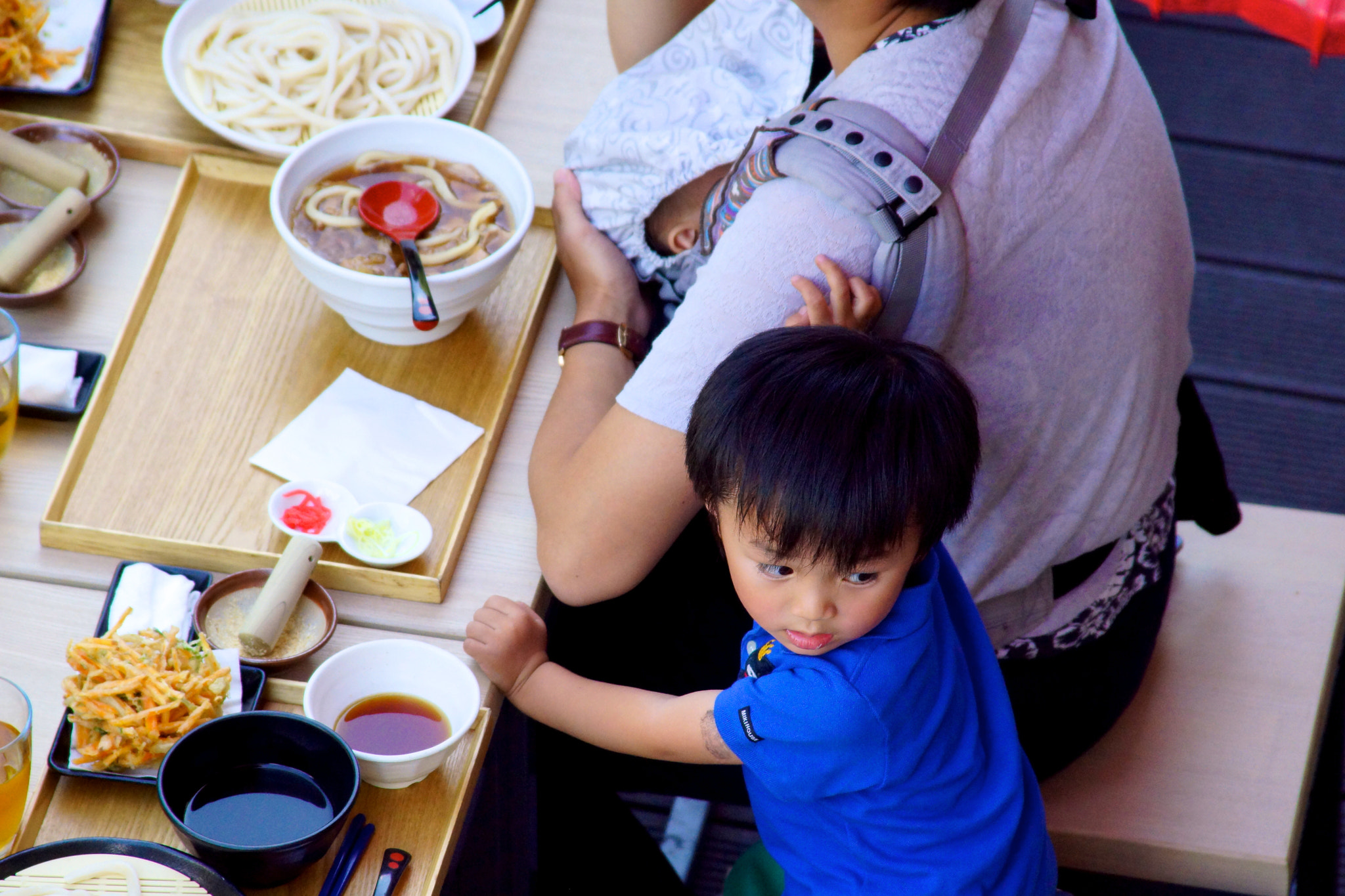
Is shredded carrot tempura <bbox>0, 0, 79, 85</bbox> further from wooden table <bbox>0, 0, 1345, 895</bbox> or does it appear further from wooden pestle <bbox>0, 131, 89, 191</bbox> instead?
wooden pestle <bbox>0, 131, 89, 191</bbox>

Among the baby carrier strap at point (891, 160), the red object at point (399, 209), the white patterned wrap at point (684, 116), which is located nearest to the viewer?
the baby carrier strap at point (891, 160)

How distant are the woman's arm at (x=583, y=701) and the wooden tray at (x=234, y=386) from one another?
0.32 ft

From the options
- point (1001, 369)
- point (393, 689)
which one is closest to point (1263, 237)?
point (1001, 369)

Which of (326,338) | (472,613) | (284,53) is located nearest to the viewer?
(472,613)

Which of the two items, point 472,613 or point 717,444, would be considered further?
point 472,613

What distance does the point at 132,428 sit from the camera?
144 cm

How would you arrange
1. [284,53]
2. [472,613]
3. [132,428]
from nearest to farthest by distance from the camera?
[472,613]
[132,428]
[284,53]

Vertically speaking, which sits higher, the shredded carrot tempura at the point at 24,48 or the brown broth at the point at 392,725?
the shredded carrot tempura at the point at 24,48

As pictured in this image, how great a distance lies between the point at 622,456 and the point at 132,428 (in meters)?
0.60

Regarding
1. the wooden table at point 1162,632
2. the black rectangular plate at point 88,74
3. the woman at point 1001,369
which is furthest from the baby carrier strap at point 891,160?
the black rectangular plate at point 88,74

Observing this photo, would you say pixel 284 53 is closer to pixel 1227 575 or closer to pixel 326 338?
pixel 326 338

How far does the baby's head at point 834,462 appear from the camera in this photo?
1.07m

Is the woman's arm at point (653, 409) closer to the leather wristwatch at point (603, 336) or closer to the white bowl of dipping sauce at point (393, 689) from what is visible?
the leather wristwatch at point (603, 336)

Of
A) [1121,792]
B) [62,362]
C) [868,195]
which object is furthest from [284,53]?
[1121,792]
